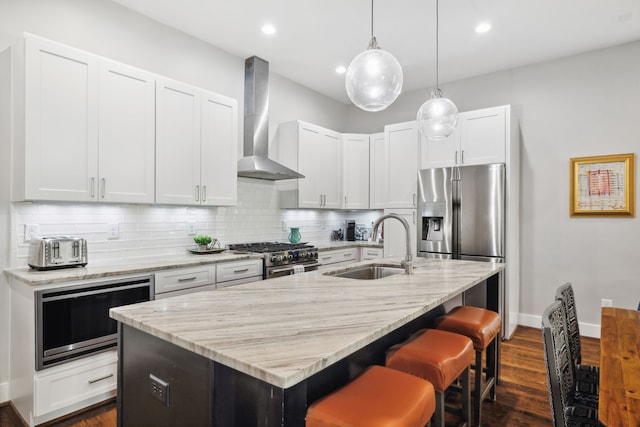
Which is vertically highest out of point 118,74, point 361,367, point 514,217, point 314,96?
point 314,96

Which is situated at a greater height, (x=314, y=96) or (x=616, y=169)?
(x=314, y=96)

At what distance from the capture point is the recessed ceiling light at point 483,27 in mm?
3371

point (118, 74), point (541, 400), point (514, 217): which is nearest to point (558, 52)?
point (514, 217)

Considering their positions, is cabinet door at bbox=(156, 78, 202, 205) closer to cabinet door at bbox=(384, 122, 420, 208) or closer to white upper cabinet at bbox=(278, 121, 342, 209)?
white upper cabinet at bbox=(278, 121, 342, 209)

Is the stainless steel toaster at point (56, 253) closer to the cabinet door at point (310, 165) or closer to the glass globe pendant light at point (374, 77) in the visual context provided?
the glass globe pendant light at point (374, 77)

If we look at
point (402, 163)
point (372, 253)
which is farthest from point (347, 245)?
point (402, 163)

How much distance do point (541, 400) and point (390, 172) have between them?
2932 mm

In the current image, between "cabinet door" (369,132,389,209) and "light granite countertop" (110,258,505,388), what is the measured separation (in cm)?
293

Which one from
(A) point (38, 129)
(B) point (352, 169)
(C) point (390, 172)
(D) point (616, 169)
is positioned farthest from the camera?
(B) point (352, 169)

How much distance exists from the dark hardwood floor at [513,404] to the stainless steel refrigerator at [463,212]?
107cm

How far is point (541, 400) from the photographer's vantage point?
253 centimetres

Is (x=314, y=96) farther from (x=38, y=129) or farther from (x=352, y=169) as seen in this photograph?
(x=38, y=129)

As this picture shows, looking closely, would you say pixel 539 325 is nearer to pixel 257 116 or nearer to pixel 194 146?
pixel 257 116

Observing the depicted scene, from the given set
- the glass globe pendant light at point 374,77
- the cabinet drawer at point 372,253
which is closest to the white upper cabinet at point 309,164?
the cabinet drawer at point 372,253
